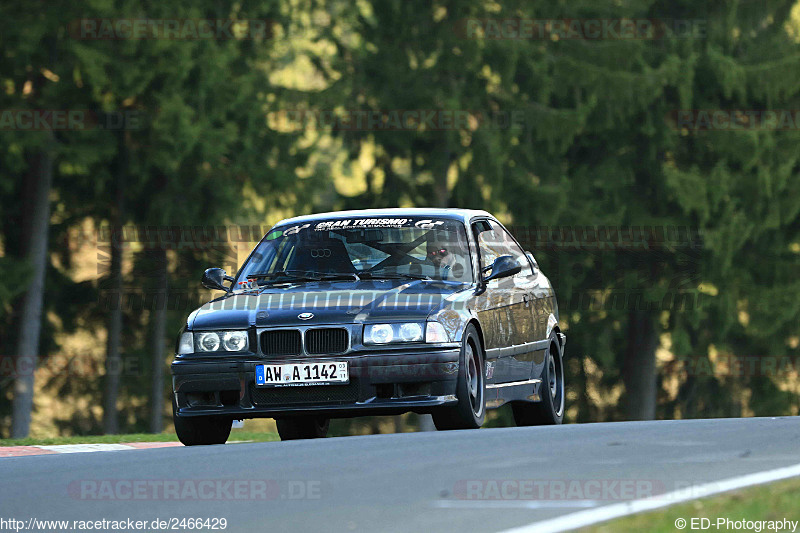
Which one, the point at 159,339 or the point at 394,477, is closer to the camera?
the point at 394,477

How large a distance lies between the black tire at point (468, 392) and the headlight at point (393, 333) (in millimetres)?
365

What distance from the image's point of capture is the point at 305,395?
36.3 ft

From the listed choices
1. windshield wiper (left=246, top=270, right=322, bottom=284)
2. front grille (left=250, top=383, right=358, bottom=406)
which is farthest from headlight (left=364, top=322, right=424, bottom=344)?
windshield wiper (left=246, top=270, right=322, bottom=284)

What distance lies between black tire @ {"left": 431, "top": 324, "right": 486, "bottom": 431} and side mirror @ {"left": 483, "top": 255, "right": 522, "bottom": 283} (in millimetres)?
605

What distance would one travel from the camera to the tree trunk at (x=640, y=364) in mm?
34969

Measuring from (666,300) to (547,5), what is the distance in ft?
23.6

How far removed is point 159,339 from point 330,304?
2132 cm

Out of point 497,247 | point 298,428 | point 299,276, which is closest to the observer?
point 299,276

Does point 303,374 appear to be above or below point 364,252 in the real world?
below
